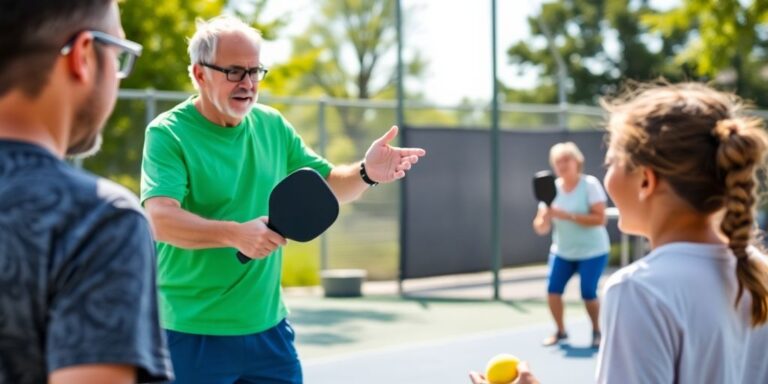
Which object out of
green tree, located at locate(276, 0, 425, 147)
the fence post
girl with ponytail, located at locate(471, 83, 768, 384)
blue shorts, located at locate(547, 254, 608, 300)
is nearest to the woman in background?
blue shorts, located at locate(547, 254, 608, 300)

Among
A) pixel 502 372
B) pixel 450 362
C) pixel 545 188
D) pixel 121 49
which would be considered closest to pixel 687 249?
pixel 502 372

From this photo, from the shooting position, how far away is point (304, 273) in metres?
14.8

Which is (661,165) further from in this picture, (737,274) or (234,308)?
(234,308)

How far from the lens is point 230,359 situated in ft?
12.9

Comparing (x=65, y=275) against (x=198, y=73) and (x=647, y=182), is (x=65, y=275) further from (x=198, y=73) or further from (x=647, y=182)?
(x=198, y=73)

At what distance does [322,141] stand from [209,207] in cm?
1053

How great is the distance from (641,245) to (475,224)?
234 centimetres

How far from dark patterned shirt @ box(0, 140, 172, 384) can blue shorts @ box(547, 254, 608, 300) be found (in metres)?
8.45

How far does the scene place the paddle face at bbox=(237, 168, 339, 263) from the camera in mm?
3441

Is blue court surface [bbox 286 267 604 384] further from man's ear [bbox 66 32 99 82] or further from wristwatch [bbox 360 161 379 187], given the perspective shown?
man's ear [bbox 66 32 99 82]

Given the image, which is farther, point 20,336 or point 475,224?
point 475,224

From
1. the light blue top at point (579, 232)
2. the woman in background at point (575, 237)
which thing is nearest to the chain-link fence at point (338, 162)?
the woman in background at point (575, 237)

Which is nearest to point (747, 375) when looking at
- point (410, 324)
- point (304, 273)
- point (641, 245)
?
point (410, 324)

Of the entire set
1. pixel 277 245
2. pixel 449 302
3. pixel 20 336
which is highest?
pixel 20 336
